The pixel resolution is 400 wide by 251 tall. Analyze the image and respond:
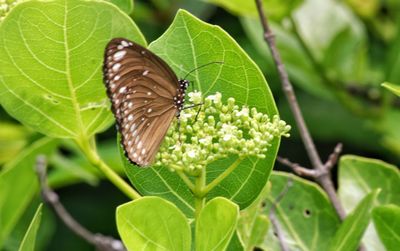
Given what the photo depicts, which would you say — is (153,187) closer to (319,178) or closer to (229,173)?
(229,173)

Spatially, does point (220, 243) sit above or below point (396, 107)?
above

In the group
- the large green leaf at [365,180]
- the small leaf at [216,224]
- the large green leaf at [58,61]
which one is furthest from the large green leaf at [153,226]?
the large green leaf at [365,180]

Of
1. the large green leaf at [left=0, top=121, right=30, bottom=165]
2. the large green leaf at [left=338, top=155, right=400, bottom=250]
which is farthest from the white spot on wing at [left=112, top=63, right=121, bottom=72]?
the large green leaf at [left=0, top=121, right=30, bottom=165]

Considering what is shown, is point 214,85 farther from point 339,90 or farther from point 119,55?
point 339,90

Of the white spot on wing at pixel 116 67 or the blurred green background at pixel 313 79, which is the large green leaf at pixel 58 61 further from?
the blurred green background at pixel 313 79

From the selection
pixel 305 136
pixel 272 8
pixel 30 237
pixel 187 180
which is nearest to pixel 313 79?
pixel 272 8

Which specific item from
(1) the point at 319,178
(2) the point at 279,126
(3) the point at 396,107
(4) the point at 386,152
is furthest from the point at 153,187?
(4) the point at 386,152
